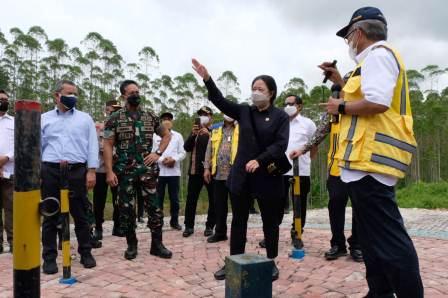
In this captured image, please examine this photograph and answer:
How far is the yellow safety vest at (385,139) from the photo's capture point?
8.43 ft

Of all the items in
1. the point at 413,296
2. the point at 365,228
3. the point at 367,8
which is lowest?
the point at 413,296

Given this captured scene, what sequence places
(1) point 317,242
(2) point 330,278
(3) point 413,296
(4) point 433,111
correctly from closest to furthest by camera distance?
(3) point 413,296 < (2) point 330,278 < (1) point 317,242 < (4) point 433,111

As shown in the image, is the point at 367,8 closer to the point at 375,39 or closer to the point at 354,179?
the point at 375,39

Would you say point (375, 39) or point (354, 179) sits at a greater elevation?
point (375, 39)

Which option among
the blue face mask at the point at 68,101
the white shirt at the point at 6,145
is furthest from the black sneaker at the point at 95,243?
the blue face mask at the point at 68,101

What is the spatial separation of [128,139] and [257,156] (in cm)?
187

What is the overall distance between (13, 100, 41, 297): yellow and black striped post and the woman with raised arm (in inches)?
82.8

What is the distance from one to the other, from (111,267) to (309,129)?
3416 millimetres

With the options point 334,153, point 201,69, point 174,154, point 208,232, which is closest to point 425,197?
point 174,154

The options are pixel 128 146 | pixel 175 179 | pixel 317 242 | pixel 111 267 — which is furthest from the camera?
pixel 175 179

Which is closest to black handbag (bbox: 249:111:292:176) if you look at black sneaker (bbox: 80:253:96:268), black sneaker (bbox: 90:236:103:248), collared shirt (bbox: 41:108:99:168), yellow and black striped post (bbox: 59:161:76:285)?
yellow and black striped post (bbox: 59:161:76:285)

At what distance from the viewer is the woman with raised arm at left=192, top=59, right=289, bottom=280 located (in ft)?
13.2

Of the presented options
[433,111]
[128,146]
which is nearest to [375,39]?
[128,146]

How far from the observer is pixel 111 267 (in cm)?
464
